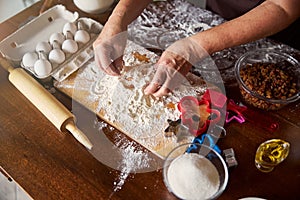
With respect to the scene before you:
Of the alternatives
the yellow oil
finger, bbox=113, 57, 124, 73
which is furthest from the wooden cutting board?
the yellow oil

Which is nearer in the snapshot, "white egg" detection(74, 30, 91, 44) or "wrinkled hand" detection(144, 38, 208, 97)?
"wrinkled hand" detection(144, 38, 208, 97)

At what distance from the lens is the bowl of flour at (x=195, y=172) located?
790 mm

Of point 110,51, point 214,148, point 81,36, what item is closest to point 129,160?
point 214,148

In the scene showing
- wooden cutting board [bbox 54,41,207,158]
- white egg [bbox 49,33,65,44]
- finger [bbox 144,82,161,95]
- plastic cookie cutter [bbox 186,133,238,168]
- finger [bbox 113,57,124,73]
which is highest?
white egg [bbox 49,33,65,44]

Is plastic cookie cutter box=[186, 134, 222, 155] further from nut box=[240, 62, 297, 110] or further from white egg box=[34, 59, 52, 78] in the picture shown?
white egg box=[34, 59, 52, 78]

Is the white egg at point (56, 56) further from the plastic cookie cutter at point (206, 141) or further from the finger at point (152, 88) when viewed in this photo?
the plastic cookie cutter at point (206, 141)

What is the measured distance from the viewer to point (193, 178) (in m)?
0.79

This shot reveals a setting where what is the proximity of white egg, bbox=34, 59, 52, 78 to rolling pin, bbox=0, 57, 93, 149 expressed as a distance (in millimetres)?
28

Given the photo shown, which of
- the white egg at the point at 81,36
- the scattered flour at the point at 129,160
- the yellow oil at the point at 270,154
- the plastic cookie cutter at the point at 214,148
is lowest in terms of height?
the yellow oil at the point at 270,154

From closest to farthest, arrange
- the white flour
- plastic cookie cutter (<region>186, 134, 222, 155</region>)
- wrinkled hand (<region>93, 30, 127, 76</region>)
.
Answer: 1. the white flour
2. plastic cookie cutter (<region>186, 134, 222, 155</region>)
3. wrinkled hand (<region>93, 30, 127, 76</region>)

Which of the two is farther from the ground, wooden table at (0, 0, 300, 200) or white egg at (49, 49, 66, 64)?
white egg at (49, 49, 66, 64)

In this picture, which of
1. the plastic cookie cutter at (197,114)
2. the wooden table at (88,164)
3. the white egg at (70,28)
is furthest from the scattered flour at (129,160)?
the white egg at (70,28)

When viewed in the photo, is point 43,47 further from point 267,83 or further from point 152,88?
point 267,83

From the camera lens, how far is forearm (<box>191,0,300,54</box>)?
0.98m
